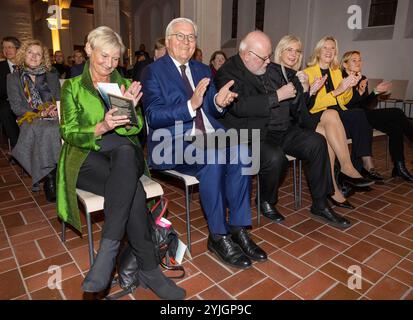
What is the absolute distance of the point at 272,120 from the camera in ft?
8.60

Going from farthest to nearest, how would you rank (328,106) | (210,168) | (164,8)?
(164,8) < (328,106) < (210,168)

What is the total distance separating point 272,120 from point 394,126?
71.5 inches

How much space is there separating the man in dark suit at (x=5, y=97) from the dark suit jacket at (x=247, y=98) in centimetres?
280

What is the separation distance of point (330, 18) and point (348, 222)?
7976mm

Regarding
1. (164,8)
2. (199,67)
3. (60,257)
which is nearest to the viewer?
(60,257)

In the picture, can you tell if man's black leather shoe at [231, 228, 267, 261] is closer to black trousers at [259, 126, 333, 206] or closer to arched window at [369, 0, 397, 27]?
black trousers at [259, 126, 333, 206]

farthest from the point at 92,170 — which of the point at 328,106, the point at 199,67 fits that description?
the point at 328,106

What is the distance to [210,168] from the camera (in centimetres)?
198

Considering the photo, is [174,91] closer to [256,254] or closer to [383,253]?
[256,254]

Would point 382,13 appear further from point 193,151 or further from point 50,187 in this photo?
point 50,187

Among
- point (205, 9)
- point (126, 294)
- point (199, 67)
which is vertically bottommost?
point (126, 294)

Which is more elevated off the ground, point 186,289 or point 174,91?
point 174,91

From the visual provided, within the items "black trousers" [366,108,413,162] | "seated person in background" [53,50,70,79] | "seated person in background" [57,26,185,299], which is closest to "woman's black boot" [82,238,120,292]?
"seated person in background" [57,26,185,299]

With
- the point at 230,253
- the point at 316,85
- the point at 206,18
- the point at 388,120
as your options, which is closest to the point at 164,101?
the point at 230,253
